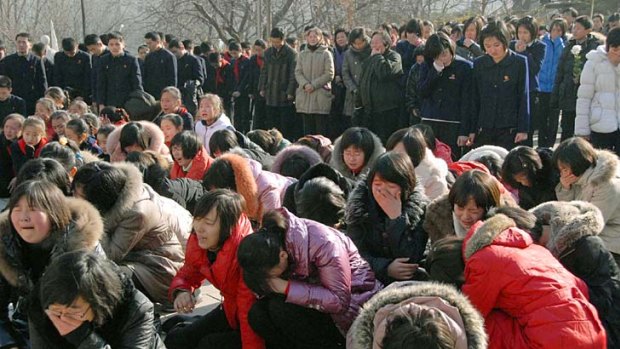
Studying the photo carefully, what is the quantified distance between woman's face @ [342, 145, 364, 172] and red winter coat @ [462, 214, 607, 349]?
2.03m

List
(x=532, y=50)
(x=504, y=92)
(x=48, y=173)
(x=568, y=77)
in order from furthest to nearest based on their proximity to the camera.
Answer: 1. (x=532, y=50)
2. (x=568, y=77)
3. (x=504, y=92)
4. (x=48, y=173)

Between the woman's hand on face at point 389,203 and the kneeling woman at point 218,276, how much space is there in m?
0.72

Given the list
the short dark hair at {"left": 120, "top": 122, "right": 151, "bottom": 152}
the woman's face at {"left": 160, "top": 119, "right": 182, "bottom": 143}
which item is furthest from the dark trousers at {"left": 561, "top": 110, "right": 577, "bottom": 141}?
the short dark hair at {"left": 120, "top": 122, "right": 151, "bottom": 152}

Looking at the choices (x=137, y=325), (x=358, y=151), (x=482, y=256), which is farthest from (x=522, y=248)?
(x=358, y=151)

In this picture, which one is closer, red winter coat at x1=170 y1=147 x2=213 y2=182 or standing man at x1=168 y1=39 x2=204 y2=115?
red winter coat at x1=170 y1=147 x2=213 y2=182

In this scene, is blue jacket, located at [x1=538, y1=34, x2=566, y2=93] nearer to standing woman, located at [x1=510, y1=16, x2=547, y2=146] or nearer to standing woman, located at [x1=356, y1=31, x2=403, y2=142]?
standing woman, located at [x1=510, y1=16, x2=547, y2=146]

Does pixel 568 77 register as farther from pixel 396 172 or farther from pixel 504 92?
pixel 396 172

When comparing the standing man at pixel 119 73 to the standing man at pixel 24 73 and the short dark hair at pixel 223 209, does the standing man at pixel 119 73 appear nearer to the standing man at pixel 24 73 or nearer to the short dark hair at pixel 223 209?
the standing man at pixel 24 73

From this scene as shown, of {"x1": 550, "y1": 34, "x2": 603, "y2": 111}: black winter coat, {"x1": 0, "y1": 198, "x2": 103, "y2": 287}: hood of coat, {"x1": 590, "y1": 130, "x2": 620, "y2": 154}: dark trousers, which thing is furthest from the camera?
{"x1": 550, "y1": 34, "x2": 603, "y2": 111}: black winter coat

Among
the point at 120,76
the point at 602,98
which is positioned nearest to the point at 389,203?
the point at 602,98

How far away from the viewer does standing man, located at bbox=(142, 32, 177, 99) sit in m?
10.5

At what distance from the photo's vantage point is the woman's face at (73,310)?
283 centimetres

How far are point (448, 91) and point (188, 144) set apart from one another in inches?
107

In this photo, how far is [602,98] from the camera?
6539 mm
